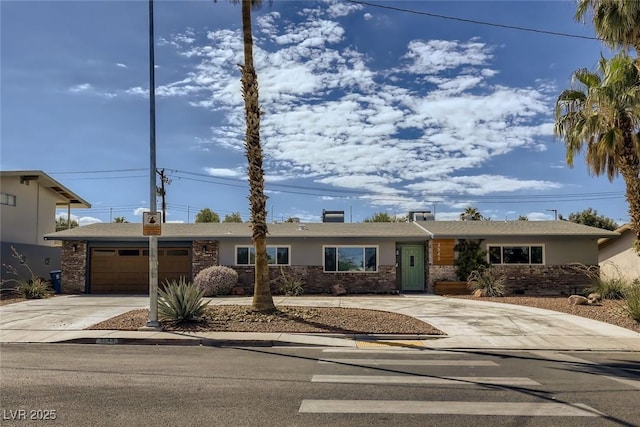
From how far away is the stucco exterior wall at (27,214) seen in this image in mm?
25562

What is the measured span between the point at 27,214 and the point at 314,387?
25.0 metres

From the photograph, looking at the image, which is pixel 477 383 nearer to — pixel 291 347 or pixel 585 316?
pixel 291 347

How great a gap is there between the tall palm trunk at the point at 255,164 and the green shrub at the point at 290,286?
25.1 ft

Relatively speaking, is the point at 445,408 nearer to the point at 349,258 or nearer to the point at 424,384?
the point at 424,384

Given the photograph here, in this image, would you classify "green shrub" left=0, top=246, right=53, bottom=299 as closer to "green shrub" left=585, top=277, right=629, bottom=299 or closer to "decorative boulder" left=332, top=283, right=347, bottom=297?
"decorative boulder" left=332, top=283, right=347, bottom=297

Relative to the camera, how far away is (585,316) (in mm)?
15758

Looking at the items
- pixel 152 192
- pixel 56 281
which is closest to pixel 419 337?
pixel 152 192

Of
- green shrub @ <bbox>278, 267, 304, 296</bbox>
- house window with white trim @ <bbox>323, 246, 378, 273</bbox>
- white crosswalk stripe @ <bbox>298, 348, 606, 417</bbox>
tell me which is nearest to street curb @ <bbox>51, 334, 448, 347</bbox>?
white crosswalk stripe @ <bbox>298, 348, 606, 417</bbox>

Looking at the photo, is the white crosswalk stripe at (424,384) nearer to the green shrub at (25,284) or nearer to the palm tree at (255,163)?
the palm tree at (255,163)

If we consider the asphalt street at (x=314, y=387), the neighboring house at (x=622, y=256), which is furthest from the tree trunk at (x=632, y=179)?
the neighboring house at (x=622, y=256)

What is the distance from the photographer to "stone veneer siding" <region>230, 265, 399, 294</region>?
78.0ft

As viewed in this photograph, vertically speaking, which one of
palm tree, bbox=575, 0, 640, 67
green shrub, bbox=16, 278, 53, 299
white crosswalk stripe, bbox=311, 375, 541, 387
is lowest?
white crosswalk stripe, bbox=311, 375, 541, 387

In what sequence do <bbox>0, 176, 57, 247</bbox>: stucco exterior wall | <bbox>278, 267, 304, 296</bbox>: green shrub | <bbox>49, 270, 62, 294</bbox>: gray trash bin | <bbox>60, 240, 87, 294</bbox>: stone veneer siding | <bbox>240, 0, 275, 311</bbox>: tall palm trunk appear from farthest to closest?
<bbox>0, 176, 57, 247</bbox>: stucco exterior wall < <bbox>49, 270, 62, 294</bbox>: gray trash bin < <bbox>60, 240, 87, 294</bbox>: stone veneer siding < <bbox>278, 267, 304, 296</bbox>: green shrub < <bbox>240, 0, 275, 311</bbox>: tall palm trunk

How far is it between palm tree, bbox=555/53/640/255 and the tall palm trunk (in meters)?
10.2
